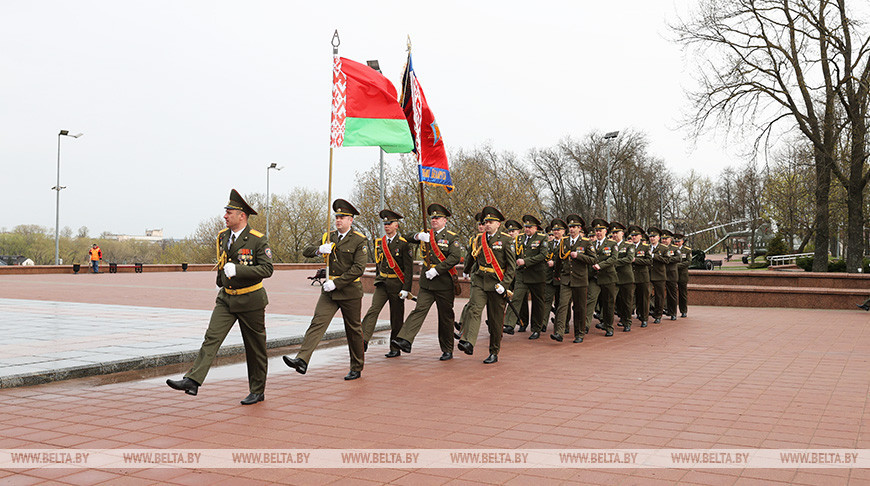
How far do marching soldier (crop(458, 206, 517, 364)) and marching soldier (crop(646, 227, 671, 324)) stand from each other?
6804 millimetres

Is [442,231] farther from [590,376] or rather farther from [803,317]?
[803,317]

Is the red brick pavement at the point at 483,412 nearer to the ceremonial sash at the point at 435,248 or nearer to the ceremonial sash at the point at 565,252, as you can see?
the ceremonial sash at the point at 435,248

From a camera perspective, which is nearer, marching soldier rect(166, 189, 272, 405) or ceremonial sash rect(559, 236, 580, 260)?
marching soldier rect(166, 189, 272, 405)

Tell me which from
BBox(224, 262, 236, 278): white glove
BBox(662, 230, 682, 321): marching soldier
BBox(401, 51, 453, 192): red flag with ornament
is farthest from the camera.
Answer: BBox(662, 230, 682, 321): marching soldier

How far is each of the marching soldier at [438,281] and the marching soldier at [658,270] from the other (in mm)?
7278

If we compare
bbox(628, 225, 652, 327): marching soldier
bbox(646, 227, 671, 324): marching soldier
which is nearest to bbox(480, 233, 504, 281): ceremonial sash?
bbox(628, 225, 652, 327): marching soldier

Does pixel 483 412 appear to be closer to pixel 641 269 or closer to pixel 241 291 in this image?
pixel 241 291

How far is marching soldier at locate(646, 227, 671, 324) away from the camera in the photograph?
15.7 m

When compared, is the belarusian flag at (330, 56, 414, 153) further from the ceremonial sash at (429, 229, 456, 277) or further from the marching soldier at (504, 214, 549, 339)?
the marching soldier at (504, 214, 549, 339)

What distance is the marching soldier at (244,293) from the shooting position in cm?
670

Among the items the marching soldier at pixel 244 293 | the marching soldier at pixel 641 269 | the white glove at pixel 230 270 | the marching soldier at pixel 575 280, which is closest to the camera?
the white glove at pixel 230 270

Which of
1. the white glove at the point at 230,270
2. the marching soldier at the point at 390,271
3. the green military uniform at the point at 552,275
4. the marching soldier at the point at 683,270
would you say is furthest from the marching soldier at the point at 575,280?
the white glove at the point at 230,270

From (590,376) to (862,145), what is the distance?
72.1 ft

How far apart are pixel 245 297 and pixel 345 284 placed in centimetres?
146
